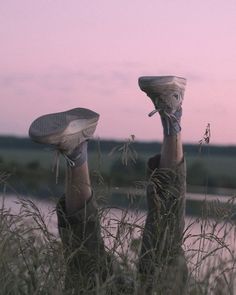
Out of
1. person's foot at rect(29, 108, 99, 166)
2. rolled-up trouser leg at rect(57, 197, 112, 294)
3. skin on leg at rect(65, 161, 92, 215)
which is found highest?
person's foot at rect(29, 108, 99, 166)

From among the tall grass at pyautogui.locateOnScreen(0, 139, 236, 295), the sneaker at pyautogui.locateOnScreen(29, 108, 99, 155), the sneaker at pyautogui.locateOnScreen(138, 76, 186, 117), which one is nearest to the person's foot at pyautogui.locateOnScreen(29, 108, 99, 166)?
the sneaker at pyautogui.locateOnScreen(29, 108, 99, 155)

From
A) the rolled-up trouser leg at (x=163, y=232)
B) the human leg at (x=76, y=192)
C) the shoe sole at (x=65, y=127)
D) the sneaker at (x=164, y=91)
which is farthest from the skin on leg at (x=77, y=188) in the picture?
the sneaker at (x=164, y=91)

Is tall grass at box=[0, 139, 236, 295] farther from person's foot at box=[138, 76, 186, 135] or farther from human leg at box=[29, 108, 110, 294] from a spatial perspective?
person's foot at box=[138, 76, 186, 135]

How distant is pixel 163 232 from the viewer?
552cm

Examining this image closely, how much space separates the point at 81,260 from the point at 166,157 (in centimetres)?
→ 75

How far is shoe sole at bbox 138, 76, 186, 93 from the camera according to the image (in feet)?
19.5

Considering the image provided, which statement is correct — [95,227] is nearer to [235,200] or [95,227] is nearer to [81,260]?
[81,260]

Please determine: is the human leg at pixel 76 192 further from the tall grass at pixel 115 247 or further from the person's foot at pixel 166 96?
the person's foot at pixel 166 96

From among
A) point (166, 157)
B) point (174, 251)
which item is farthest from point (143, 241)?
point (166, 157)

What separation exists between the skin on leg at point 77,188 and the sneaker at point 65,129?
0.31ft

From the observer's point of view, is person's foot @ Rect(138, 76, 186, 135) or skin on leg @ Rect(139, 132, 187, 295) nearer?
skin on leg @ Rect(139, 132, 187, 295)

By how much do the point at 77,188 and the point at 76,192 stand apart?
0.03 metres

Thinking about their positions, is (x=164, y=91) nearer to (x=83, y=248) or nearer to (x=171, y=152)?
(x=171, y=152)

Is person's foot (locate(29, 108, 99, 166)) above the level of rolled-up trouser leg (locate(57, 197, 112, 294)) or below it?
above
